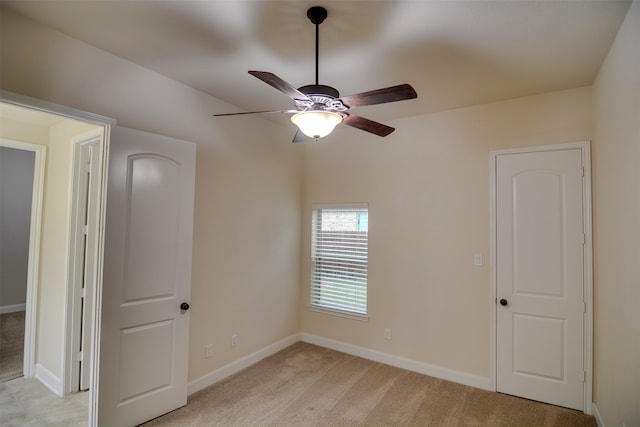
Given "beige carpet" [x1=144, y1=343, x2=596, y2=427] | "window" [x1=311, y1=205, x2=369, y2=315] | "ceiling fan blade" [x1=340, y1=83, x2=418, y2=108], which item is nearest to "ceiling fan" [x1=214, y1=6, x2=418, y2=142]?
"ceiling fan blade" [x1=340, y1=83, x2=418, y2=108]

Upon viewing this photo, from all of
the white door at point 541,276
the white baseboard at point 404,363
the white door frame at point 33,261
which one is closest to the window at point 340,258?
the white baseboard at point 404,363

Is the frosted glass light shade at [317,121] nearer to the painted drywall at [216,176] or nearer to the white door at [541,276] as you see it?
the painted drywall at [216,176]

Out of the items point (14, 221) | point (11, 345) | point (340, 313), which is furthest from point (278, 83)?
point (14, 221)

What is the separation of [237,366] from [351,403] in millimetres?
1322

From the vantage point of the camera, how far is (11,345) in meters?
3.78

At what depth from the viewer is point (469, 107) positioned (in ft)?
10.7

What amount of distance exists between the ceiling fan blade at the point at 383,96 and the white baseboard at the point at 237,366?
2.87 metres

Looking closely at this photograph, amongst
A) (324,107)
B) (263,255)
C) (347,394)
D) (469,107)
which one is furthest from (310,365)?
(469,107)

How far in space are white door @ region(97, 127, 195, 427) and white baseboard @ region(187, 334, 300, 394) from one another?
0.25 meters

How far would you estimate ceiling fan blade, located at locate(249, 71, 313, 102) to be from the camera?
59.8 inches

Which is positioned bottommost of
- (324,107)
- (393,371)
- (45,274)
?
(393,371)

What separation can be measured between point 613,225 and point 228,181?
3.30m

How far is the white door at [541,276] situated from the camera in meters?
2.74

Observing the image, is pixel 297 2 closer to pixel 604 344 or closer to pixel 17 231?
pixel 604 344
